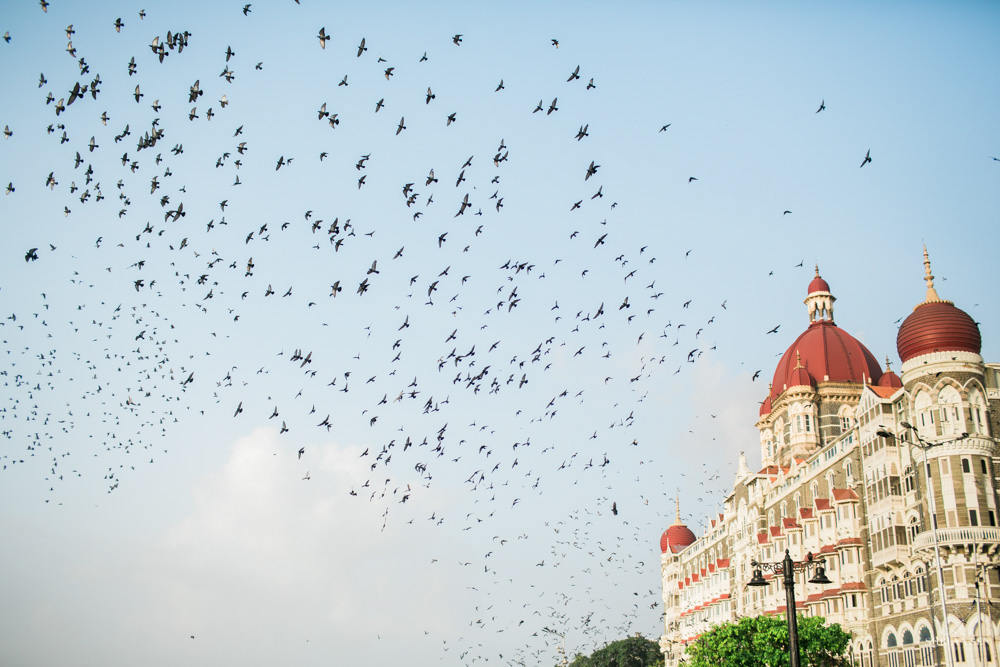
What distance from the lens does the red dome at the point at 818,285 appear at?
8771 centimetres

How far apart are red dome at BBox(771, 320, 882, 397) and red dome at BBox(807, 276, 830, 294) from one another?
402 centimetres

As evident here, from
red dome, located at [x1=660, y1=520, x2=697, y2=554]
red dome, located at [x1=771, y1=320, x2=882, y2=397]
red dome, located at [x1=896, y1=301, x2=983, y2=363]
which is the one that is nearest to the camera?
red dome, located at [x1=896, y1=301, x2=983, y2=363]

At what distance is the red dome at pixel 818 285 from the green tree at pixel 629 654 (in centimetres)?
6179

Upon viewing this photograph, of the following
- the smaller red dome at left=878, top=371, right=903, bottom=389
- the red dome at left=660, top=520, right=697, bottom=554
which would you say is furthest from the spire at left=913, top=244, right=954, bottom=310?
the red dome at left=660, top=520, right=697, bottom=554

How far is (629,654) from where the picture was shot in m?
124

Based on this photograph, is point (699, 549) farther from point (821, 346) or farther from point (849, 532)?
point (849, 532)

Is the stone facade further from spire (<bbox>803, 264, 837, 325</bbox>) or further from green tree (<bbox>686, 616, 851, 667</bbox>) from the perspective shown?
spire (<bbox>803, 264, 837, 325</bbox>)

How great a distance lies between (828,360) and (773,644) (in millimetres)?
38581

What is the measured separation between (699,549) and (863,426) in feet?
138

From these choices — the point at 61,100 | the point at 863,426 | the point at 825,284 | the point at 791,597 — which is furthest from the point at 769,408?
the point at 61,100

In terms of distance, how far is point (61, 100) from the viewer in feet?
77.9

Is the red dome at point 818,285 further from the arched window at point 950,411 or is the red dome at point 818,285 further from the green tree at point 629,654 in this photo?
the green tree at point 629,654

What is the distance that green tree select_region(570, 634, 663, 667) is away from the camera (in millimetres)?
123750

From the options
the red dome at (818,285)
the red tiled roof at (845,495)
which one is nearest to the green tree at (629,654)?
the red dome at (818,285)
